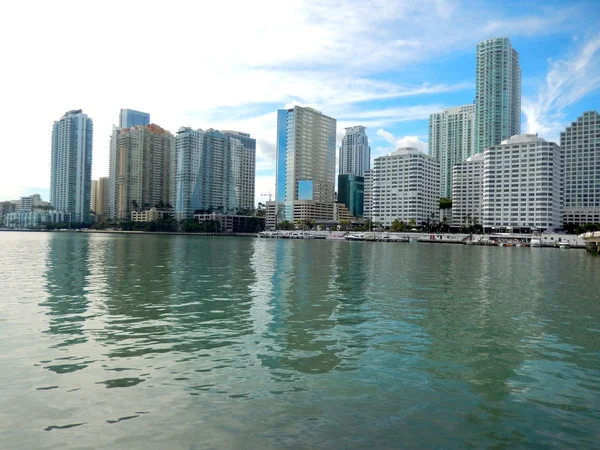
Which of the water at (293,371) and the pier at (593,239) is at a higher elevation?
the pier at (593,239)

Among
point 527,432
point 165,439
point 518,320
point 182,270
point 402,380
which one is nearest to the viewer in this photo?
point 165,439

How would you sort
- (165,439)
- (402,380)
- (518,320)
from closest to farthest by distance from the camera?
(165,439)
(402,380)
(518,320)

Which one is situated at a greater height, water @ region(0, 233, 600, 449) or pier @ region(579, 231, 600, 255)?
pier @ region(579, 231, 600, 255)

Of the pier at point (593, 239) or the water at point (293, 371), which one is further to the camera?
the pier at point (593, 239)

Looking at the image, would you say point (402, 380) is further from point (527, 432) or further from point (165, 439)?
point (165, 439)

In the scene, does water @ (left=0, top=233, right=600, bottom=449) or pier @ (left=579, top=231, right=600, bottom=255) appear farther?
pier @ (left=579, top=231, right=600, bottom=255)

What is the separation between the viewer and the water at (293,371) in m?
10.9

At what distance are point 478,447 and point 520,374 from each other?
646 centimetres

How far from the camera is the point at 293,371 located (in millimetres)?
15445

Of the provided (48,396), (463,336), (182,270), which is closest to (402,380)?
(463,336)

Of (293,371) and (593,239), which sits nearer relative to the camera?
(293,371)

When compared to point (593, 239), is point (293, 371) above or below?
below

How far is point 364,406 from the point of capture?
12.5 m

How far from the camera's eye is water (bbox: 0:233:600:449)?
10875 millimetres
